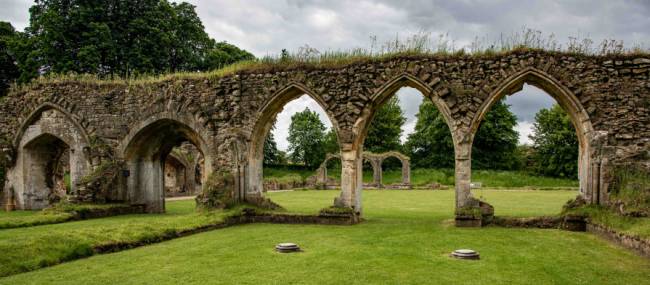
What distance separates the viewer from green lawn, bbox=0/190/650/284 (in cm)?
615

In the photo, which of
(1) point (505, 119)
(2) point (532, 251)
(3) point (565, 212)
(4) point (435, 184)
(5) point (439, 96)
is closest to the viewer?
(2) point (532, 251)

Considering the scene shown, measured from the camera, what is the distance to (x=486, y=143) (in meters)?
41.8

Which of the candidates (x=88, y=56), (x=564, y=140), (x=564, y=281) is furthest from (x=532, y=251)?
(x=564, y=140)

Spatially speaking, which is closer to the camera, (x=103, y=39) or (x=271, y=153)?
(x=103, y=39)

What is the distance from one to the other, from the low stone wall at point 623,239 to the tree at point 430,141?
1226 inches

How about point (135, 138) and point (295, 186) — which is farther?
point (295, 186)

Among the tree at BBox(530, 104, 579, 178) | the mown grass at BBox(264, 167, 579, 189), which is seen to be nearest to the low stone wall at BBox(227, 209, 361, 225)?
the mown grass at BBox(264, 167, 579, 189)

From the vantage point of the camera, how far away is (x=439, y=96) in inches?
459

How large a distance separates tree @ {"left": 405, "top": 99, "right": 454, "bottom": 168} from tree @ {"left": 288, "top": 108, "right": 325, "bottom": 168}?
857 centimetres

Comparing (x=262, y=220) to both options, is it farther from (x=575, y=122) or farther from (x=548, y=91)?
(x=575, y=122)

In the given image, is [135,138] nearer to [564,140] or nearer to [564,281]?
[564,281]

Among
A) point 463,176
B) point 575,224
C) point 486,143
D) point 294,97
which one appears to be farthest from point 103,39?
point 486,143

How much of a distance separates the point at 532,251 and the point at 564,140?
35361 mm

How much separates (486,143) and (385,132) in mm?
9291
